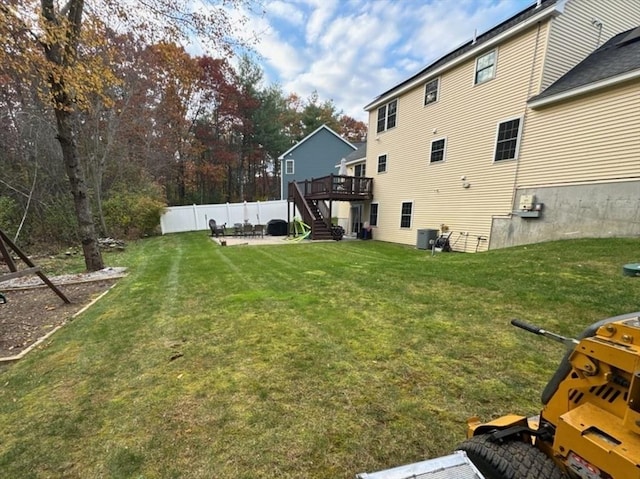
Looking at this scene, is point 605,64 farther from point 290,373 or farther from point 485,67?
point 290,373

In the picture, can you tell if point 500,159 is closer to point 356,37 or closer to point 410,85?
point 410,85

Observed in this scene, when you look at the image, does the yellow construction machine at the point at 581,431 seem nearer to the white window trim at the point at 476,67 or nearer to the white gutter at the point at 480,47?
the white gutter at the point at 480,47

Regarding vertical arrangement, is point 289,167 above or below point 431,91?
below

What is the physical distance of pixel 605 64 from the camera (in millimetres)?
7266

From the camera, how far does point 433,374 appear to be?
274 cm

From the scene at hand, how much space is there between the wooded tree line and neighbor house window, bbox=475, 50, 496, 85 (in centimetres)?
721

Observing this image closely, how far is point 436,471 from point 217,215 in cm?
2006

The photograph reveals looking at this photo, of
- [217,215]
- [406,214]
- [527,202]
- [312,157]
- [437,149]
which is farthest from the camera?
[312,157]

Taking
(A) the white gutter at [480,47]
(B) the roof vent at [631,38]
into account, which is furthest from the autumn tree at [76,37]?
(B) the roof vent at [631,38]

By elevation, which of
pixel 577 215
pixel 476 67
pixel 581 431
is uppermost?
pixel 476 67

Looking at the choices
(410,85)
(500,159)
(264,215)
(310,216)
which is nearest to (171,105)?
(264,215)

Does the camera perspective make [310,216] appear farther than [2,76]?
Yes

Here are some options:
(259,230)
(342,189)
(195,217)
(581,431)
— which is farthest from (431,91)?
(195,217)

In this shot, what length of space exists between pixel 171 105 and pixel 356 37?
13752 mm
